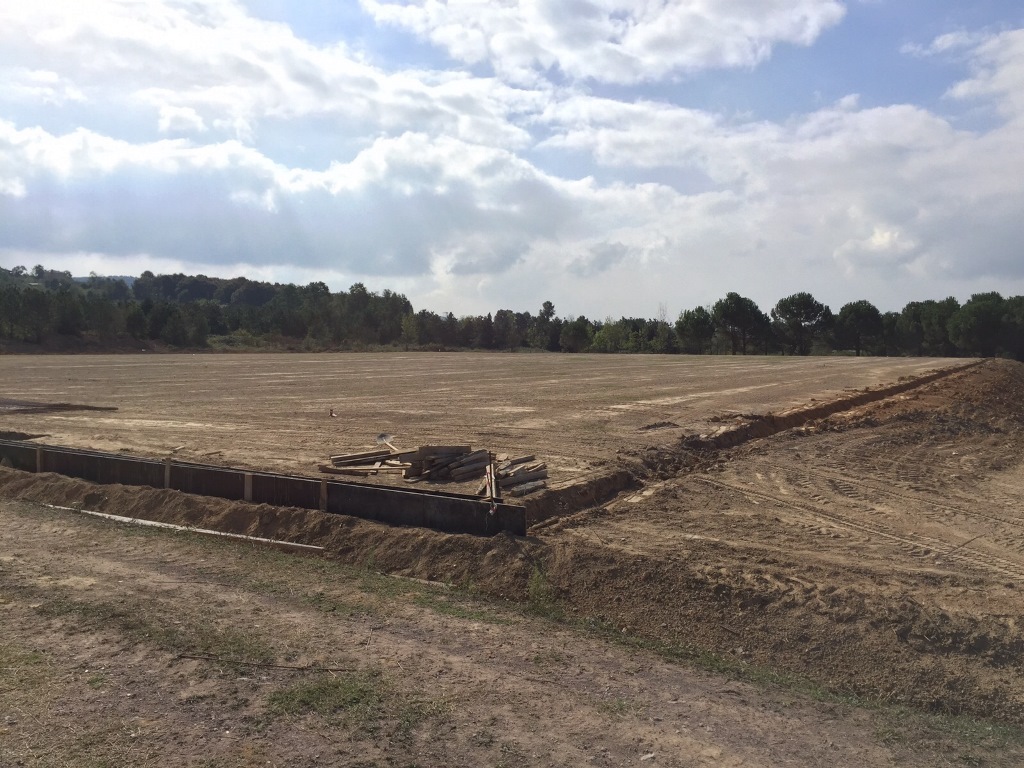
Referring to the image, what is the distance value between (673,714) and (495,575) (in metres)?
3.44

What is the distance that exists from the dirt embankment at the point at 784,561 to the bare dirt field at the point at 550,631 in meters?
0.03

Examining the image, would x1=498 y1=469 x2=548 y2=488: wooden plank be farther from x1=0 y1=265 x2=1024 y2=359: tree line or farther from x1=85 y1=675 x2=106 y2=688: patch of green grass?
x1=0 y1=265 x2=1024 y2=359: tree line

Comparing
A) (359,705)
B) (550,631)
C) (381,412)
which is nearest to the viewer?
(359,705)

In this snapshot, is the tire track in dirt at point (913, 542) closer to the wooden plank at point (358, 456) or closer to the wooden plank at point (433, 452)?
the wooden plank at point (433, 452)

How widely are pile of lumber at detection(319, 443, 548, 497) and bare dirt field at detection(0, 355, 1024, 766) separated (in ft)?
4.00

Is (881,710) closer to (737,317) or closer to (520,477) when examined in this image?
(520,477)

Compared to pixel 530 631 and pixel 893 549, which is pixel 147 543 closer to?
pixel 530 631

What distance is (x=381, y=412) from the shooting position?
79.8ft

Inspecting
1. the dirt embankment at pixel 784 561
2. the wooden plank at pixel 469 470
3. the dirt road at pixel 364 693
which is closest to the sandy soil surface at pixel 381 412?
the wooden plank at pixel 469 470

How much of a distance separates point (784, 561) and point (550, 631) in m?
3.07

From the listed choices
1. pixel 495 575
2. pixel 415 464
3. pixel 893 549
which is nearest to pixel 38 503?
pixel 415 464

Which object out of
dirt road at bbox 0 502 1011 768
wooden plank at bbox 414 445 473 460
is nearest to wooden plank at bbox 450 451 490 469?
wooden plank at bbox 414 445 473 460

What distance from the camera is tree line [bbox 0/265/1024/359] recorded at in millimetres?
87375

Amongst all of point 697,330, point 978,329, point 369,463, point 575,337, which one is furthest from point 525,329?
point 369,463
